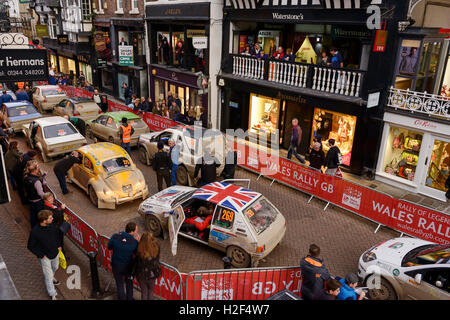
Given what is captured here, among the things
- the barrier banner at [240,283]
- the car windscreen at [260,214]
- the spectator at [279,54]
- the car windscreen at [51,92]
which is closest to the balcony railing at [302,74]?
the spectator at [279,54]

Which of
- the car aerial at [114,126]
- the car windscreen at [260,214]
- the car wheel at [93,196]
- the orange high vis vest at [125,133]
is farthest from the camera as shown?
the car aerial at [114,126]

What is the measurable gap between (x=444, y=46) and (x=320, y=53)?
190 inches

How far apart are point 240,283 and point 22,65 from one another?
26.6 feet

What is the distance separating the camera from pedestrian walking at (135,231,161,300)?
6.19 metres

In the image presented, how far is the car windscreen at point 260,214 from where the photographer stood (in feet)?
27.2

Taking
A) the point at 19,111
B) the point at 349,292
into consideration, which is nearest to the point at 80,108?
the point at 19,111

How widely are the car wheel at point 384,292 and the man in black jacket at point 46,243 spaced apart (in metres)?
6.20

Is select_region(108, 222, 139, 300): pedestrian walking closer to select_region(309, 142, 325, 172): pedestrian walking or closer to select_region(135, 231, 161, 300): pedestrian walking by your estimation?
select_region(135, 231, 161, 300): pedestrian walking

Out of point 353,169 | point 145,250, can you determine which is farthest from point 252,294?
point 353,169

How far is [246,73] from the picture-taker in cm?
1792

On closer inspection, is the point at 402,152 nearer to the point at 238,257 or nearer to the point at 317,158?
the point at 317,158

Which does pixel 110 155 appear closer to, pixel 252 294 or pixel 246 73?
pixel 252 294

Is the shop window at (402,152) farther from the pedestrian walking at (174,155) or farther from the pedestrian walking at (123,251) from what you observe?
the pedestrian walking at (123,251)

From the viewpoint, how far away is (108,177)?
437 inches
